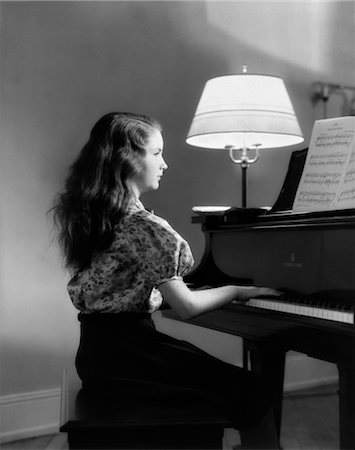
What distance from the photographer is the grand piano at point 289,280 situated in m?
1.68

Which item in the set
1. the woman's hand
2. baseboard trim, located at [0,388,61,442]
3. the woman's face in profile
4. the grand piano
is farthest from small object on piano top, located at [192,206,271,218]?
baseboard trim, located at [0,388,61,442]

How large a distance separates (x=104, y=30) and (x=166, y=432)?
7.17ft

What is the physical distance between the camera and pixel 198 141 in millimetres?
2896

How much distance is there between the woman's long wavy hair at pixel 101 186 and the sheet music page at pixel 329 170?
0.63m

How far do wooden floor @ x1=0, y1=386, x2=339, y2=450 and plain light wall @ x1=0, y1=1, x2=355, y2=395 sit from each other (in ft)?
0.86

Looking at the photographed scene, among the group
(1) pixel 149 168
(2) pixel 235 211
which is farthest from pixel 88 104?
(1) pixel 149 168

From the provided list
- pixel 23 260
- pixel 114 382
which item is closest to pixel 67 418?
pixel 114 382

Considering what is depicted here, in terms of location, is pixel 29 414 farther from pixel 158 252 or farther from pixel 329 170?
pixel 329 170

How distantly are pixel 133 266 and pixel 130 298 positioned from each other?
9 centimetres

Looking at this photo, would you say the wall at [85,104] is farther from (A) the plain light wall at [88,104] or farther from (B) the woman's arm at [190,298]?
(B) the woman's arm at [190,298]

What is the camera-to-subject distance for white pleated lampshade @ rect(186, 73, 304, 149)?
8.38 feet

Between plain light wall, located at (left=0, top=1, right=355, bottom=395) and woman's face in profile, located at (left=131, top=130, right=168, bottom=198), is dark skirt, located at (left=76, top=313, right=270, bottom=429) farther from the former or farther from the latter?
plain light wall, located at (left=0, top=1, right=355, bottom=395)

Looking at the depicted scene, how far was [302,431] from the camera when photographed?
2.79 meters

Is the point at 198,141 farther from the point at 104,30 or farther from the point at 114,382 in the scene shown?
the point at 114,382
